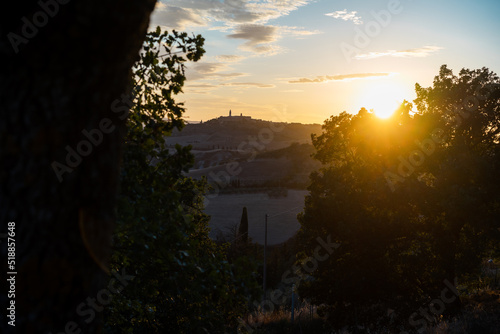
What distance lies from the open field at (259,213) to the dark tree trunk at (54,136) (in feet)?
147

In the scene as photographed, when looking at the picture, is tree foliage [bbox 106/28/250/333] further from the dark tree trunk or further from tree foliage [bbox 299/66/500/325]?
tree foliage [bbox 299/66/500/325]

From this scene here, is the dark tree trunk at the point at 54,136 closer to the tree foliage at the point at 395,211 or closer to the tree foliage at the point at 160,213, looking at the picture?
the tree foliage at the point at 160,213

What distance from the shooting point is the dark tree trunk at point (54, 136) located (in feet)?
8.21

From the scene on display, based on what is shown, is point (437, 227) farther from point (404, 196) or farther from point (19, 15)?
point (19, 15)

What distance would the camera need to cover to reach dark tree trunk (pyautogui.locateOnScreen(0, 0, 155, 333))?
2.50 meters

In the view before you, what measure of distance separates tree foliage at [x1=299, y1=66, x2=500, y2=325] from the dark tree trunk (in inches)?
620

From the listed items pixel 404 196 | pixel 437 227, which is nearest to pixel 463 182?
pixel 437 227

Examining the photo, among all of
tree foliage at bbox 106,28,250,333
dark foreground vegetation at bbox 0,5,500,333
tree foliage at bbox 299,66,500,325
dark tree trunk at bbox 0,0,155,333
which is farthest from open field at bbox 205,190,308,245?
dark tree trunk at bbox 0,0,155,333

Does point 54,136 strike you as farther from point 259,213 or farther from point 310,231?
point 259,213

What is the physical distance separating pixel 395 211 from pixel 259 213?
4481 cm

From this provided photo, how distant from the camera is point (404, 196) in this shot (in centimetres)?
1888

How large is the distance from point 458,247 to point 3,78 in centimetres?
2359

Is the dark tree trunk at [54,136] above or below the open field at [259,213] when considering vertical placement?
above

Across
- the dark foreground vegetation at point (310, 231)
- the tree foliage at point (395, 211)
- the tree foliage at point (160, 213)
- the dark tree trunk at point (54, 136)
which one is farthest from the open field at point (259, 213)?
the dark tree trunk at point (54, 136)
